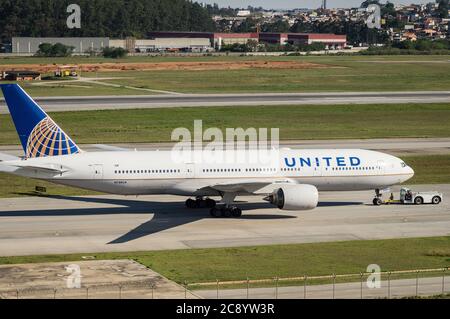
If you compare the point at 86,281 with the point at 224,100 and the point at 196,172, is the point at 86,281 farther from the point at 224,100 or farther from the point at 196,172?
the point at 224,100

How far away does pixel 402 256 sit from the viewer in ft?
172

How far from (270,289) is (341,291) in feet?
11.2

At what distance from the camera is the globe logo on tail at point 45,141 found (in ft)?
207

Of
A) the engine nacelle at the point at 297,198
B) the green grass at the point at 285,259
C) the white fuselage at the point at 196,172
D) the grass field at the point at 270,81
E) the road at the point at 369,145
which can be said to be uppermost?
the grass field at the point at 270,81

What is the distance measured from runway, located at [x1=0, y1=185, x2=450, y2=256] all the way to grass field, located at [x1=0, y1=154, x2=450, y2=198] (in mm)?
2796

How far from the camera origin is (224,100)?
137 m

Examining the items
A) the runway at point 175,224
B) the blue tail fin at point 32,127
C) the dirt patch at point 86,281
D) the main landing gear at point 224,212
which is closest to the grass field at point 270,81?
the runway at point 175,224

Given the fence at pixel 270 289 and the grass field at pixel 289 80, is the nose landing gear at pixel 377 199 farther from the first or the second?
the grass field at pixel 289 80

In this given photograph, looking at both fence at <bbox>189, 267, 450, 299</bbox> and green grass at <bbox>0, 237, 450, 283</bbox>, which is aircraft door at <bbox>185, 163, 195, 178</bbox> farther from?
fence at <bbox>189, 267, 450, 299</bbox>

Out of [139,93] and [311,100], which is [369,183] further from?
[139,93]

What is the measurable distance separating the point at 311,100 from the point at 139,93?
2858 cm

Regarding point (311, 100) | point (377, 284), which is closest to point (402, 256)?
point (377, 284)

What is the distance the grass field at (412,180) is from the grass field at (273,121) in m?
16.2

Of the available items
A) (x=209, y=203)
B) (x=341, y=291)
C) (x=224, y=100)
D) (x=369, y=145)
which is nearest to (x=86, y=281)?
(x=341, y=291)
